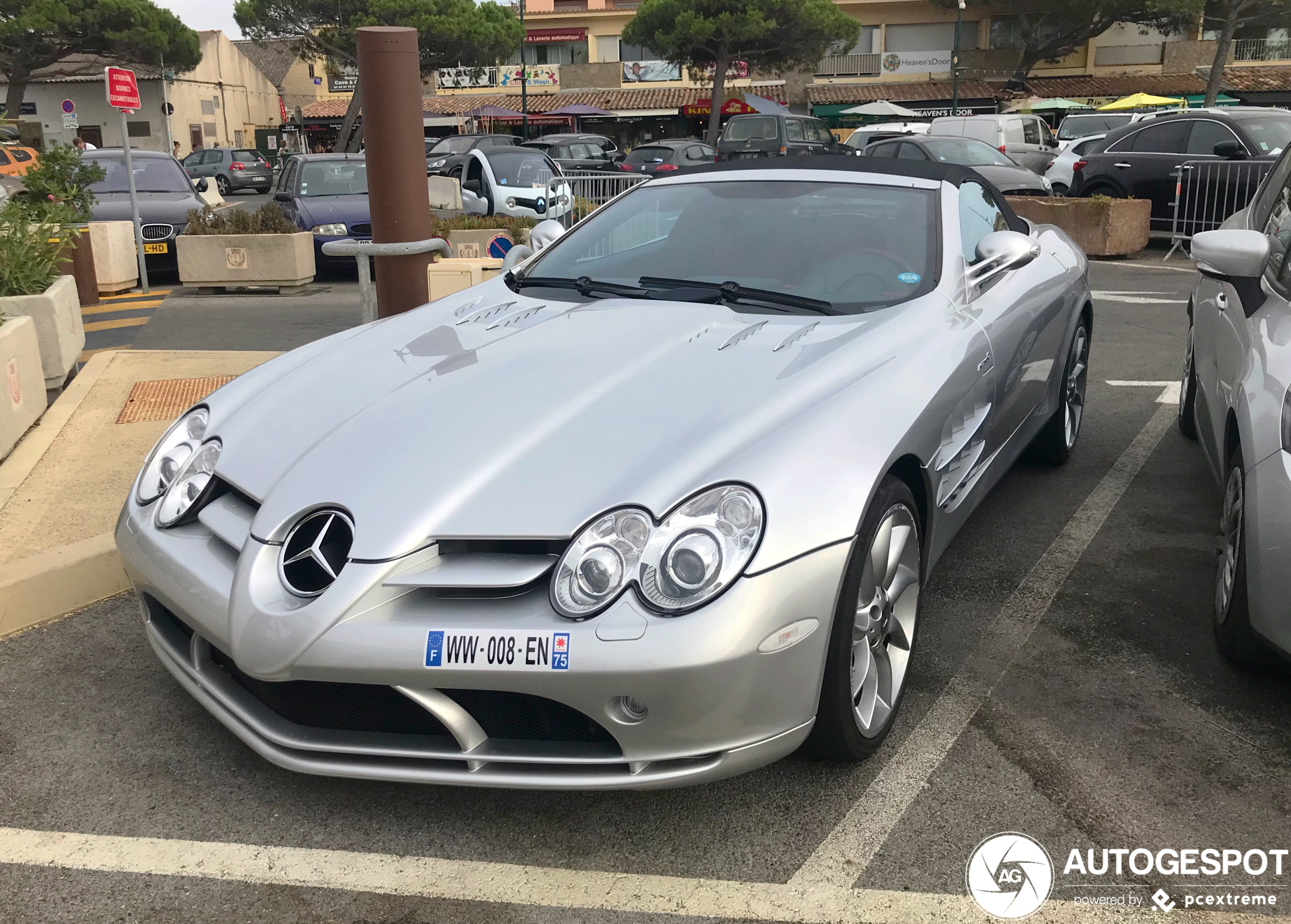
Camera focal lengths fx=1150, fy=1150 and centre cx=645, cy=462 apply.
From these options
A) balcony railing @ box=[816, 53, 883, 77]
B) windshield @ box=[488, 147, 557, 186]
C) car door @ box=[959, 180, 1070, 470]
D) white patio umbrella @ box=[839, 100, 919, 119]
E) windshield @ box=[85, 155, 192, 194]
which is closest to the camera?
car door @ box=[959, 180, 1070, 470]

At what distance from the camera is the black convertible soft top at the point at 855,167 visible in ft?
14.2

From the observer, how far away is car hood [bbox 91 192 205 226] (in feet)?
43.4

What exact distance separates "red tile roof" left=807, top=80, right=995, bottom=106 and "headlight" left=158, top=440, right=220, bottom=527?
5087 centimetres

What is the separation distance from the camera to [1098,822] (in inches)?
105

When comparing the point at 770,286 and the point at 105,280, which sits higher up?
the point at 770,286

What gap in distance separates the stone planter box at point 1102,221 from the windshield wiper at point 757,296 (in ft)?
35.8

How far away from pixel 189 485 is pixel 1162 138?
14509mm

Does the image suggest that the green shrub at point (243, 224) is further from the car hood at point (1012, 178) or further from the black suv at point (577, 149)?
the black suv at point (577, 149)

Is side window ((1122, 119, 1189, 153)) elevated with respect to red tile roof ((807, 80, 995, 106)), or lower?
lower

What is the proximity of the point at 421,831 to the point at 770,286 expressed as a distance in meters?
2.04

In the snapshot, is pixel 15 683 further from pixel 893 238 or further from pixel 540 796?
pixel 893 238

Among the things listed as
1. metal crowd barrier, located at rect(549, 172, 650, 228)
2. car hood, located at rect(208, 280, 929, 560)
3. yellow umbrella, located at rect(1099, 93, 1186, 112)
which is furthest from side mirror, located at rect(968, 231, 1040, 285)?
yellow umbrella, located at rect(1099, 93, 1186, 112)

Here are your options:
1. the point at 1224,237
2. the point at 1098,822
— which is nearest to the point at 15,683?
the point at 1098,822

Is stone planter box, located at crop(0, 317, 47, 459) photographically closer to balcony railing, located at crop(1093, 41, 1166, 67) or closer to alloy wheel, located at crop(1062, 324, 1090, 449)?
alloy wheel, located at crop(1062, 324, 1090, 449)
